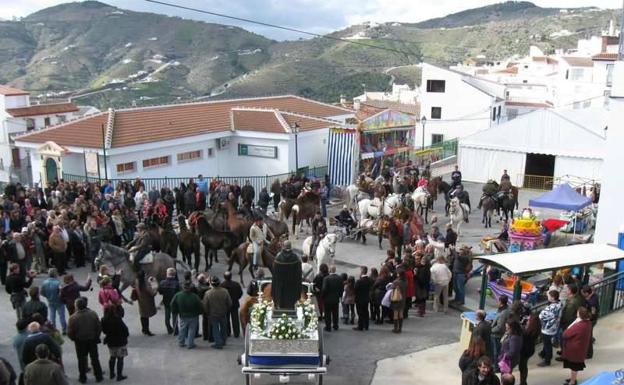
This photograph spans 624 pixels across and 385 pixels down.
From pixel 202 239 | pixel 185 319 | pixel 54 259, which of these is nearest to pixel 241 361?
pixel 185 319

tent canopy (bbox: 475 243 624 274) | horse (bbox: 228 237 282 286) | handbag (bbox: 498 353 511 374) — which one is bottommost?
handbag (bbox: 498 353 511 374)

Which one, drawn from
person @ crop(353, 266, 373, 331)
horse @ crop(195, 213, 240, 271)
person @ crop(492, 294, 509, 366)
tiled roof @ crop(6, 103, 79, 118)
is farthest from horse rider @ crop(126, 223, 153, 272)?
tiled roof @ crop(6, 103, 79, 118)

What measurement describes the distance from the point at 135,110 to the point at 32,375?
2175cm

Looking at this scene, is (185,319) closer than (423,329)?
Yes

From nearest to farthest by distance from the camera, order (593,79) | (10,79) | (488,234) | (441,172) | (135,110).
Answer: (488,234)
(135,110)
(441,172)
(593,79)
(10,79)

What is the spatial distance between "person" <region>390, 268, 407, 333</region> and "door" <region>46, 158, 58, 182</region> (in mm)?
17406

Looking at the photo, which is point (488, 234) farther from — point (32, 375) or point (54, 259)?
point (32, 375)

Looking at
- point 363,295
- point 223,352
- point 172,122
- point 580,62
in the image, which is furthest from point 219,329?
point 580,62

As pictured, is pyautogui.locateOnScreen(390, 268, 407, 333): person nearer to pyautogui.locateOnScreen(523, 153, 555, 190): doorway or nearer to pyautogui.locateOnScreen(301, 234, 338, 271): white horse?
pyautogui.locateOnScreen(301, 234, 338, 271): white horse

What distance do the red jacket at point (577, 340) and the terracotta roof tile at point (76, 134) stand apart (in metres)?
19.1

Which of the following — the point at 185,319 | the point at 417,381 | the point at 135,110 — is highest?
the point at 135,110

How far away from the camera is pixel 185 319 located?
10188mm

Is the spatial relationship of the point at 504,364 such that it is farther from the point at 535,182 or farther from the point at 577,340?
the point at 535,182

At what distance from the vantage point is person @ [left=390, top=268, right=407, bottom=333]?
1104 cm
